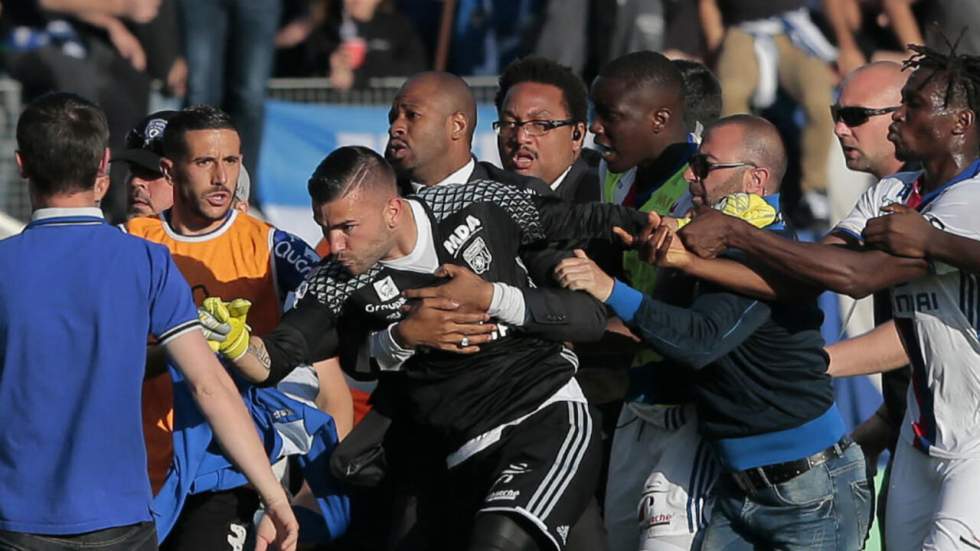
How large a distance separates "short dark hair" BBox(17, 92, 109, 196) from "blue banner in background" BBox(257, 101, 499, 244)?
239 inches

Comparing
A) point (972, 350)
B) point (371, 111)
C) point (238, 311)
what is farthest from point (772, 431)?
point (371, 111)

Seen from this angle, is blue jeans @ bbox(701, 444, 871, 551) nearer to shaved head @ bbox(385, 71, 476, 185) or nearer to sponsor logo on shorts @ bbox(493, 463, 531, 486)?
sponsor logo on shorts @ bbox(493, 463, 531, 486)

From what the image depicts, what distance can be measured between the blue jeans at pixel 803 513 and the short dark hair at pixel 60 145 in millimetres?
2419

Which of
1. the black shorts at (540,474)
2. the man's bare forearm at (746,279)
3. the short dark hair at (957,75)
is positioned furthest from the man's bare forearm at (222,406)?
the short dark hair at (957,75)

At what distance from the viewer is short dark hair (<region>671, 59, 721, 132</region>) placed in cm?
765

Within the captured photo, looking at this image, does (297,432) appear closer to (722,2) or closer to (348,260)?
(348,260)

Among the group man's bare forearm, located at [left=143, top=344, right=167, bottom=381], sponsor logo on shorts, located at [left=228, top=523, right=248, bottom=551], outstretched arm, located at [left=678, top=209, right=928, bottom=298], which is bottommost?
sponsor logo on shorts, located at [left=228, top=523, right=248, bottom=551]

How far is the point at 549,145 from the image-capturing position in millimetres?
7359

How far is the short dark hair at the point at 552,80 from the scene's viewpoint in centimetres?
755

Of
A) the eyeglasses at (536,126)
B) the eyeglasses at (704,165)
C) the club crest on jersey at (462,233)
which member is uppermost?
the eyeglasses at (704,165)

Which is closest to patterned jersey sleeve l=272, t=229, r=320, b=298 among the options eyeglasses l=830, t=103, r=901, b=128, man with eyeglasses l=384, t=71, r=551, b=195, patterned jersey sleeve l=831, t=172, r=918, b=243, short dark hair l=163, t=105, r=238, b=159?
short dark hair l=163, t=105, r=238, b=159

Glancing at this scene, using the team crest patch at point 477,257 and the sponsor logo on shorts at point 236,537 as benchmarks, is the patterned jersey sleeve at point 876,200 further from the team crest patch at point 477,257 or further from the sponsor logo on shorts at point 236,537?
the sponsor logo on shorts at point 236,537

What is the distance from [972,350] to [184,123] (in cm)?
298

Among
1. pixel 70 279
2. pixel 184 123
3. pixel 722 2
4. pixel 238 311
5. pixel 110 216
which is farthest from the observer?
pixel 722 2
